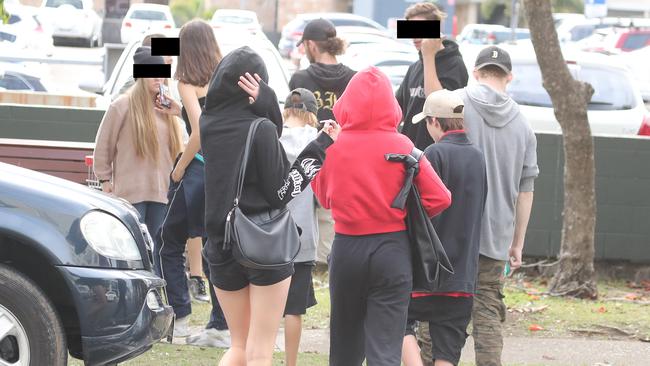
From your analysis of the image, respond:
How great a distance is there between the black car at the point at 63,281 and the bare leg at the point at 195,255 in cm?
275

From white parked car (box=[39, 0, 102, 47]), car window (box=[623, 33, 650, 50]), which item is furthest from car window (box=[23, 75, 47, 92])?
white parked car (box=[39, 0, 102, 47])

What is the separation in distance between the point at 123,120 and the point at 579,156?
3674 millimetres

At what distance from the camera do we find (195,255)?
27.8ft

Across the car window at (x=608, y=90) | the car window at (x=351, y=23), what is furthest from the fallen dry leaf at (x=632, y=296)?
the car window at (x=351, y=23)

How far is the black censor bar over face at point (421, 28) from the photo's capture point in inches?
277

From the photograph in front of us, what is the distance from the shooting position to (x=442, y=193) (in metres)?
5.51

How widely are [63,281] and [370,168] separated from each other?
1463 mm

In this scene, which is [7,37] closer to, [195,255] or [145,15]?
[145,15]

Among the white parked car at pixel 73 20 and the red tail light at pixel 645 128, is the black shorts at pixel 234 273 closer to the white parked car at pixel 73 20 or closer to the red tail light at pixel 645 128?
the red tail light at pixel 645 128

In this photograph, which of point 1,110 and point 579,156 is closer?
point 579,156

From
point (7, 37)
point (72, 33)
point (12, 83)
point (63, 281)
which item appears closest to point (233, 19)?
point (72, 33)

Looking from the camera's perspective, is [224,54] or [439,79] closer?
[439,79]

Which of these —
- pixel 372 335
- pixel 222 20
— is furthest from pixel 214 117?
pixel 222 20

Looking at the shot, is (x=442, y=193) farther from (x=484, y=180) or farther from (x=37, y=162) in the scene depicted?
(x=37, y=162)
